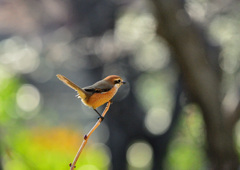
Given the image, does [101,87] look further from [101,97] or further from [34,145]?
[34,145]

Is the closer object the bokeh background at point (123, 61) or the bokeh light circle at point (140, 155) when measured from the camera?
the bokeh background at point (123, 61)

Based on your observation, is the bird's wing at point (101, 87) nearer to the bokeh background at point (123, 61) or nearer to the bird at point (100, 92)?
the bird at point (100, 92)

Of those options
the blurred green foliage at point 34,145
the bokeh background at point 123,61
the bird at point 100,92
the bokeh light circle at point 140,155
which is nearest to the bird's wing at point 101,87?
the bird at point 100,92

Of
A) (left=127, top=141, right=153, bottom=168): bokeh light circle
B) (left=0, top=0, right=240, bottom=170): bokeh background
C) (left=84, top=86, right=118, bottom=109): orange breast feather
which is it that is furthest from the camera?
(left=127, top=141, right=153, bottom=168): bokeh light circle

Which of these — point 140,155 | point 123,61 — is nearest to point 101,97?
point 123,61

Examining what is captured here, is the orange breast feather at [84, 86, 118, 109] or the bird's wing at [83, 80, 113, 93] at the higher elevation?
the bird's wing at [83, 80, 113, 93]

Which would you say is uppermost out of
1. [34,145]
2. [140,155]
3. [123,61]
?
[34,145]

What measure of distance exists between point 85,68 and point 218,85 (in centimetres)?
413

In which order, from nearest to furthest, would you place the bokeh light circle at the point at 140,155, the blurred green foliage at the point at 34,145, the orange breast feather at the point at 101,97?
the orange breast feather at the point at 101,97
the blurred green foliage at the point at 34,145
the bokeh light circle at the point at 140,155

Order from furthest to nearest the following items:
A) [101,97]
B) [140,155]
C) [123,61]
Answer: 1. [140,155]
2. [123,61]
3. [101,97]

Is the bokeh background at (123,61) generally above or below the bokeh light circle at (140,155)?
above

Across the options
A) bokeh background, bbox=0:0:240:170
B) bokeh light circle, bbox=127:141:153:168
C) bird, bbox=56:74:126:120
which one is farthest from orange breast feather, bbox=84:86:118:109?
bokeh light circle, bbox=127:141:153:168

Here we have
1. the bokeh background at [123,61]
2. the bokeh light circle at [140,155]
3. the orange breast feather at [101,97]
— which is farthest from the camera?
the bokeh light circle at [140,155]

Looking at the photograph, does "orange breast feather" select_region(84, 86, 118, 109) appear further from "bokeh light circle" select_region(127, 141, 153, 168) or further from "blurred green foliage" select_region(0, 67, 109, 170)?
"bokeh light circle" select_region(127, 141, 153, 168)
